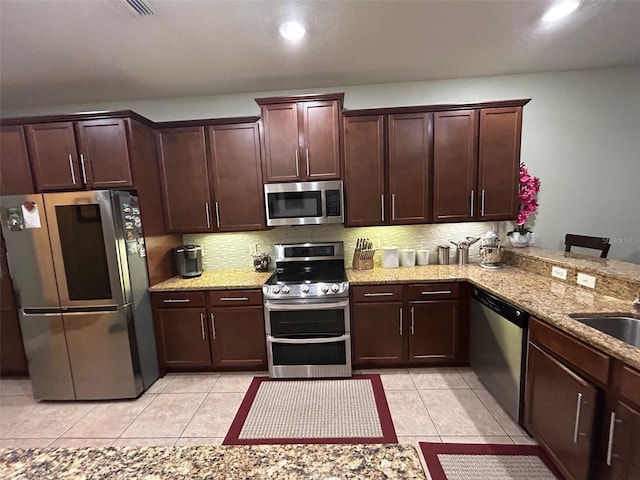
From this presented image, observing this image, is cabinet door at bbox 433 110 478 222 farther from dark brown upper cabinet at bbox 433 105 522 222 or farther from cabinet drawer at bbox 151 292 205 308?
cabinet drawer at bbox 151 292 205 308

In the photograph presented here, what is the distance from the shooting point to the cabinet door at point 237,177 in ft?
8.95

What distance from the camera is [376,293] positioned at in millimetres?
2541

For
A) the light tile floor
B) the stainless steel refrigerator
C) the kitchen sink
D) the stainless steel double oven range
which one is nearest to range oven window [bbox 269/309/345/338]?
the stainless steel double oven range

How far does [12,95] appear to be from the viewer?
2771 mm

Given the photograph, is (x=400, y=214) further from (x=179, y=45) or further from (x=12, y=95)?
(x=12, y=95)

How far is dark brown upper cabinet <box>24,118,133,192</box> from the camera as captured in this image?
7.85 feet

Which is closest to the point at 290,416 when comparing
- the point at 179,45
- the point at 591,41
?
the point at 179,45

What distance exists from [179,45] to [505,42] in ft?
8.56

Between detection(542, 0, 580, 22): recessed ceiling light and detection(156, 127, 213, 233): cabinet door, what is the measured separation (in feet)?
9.54

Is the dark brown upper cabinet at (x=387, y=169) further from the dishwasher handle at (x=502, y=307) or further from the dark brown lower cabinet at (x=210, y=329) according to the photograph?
the dark brown lower cabinet at (x=210, y=329)

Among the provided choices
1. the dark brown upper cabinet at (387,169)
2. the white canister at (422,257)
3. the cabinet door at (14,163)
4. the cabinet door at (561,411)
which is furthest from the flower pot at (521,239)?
the cabinet door at (14,163)

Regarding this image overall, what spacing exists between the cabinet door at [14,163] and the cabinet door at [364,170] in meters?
2.85

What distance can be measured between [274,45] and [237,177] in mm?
1179

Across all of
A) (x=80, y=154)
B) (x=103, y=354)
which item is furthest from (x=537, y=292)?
(x=80, y=154)
